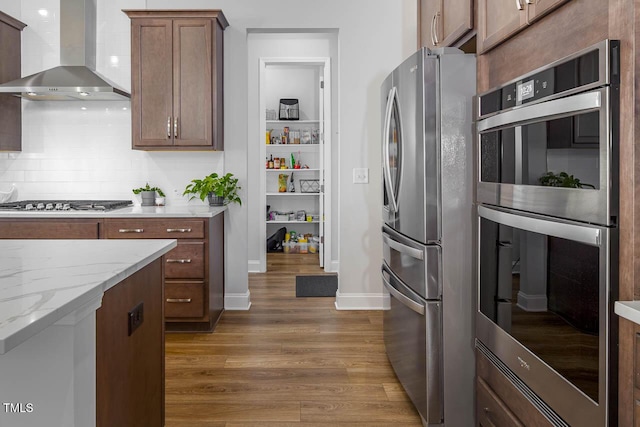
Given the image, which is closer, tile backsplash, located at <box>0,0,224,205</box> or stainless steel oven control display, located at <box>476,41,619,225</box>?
stainless steel oven control display, located at <box>476,41,619,225</box>

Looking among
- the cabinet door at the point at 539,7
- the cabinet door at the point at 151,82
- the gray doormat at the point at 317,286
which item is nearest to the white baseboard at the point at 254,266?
the gray doormat at the point at 317,286

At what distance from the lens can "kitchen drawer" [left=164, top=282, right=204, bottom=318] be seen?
3.44m

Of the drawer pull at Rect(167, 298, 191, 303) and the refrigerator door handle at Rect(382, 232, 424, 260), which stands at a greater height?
the refrigerator door handle at Rect(382, 232, 424, 260)

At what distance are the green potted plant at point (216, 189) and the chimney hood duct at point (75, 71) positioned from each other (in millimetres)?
820

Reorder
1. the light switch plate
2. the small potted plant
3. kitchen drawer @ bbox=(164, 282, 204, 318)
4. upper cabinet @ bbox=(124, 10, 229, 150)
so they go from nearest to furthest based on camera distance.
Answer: kitchen drawer @ bbox=(164, 282, 204, 318), upper cabinet @ bbox=(124, 10, 229, 150), the small potted plant, the light switch plate

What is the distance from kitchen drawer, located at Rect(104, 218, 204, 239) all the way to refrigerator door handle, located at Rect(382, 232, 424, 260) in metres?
1.42

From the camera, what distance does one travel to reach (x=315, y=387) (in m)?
2.59

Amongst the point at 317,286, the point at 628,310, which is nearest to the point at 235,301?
the point at 317,286

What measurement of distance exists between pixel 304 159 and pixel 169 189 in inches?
117

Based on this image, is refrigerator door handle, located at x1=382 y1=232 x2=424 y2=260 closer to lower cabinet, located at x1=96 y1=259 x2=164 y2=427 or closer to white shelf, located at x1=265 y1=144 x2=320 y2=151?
lower cabinet, located at x1=96 y1=259 x2=164 y2=427

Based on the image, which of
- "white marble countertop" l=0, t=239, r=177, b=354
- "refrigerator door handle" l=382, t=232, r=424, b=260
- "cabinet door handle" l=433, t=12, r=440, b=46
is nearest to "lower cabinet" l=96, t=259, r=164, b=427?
"white marble countertop" l=0, t=239, r=177, b=354

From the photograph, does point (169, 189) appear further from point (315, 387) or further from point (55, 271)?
point (55, 271)

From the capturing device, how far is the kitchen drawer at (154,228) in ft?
11.1

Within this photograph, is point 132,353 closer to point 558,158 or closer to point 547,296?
point 547,296
